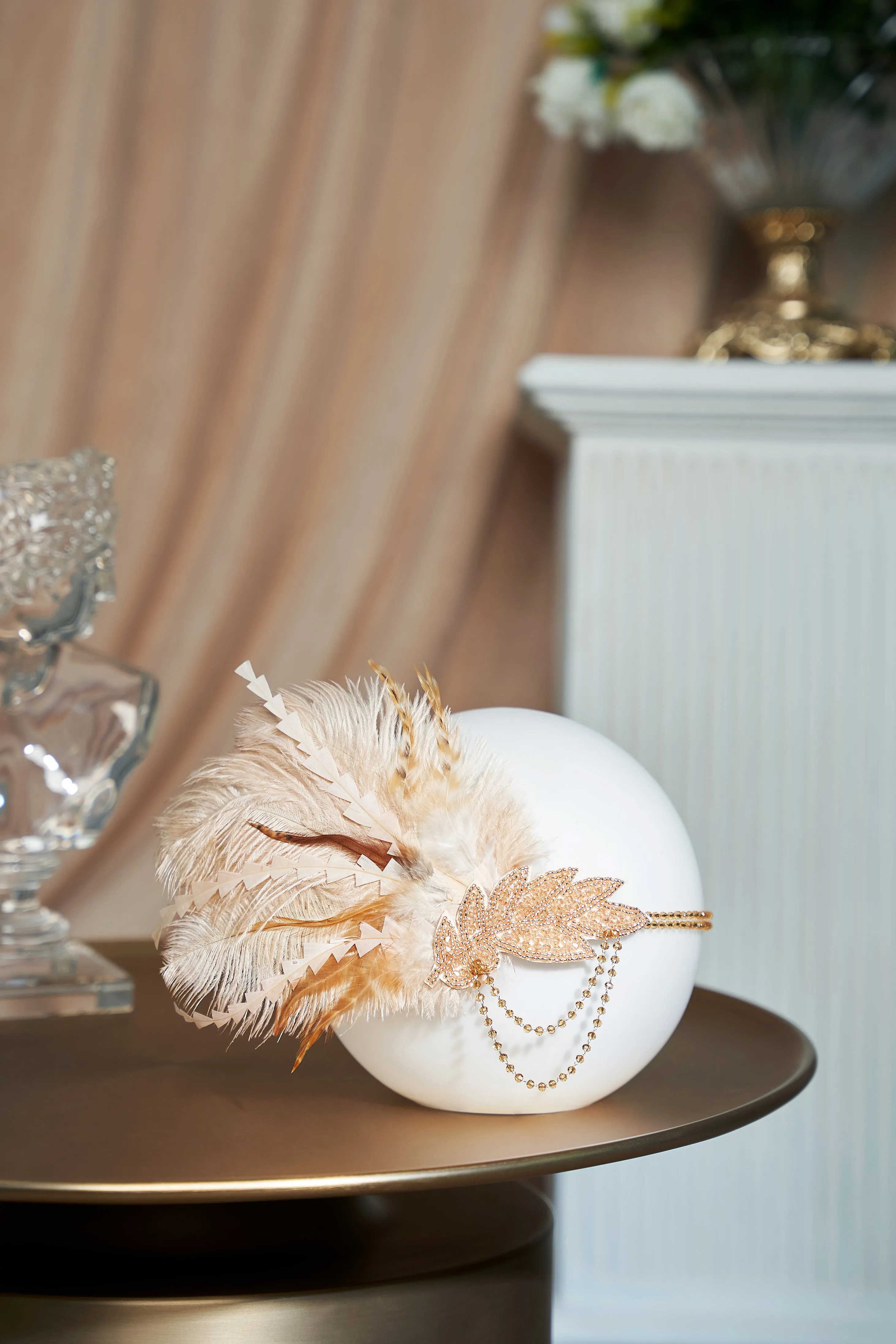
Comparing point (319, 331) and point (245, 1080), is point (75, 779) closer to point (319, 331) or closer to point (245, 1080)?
point (245, 1080)

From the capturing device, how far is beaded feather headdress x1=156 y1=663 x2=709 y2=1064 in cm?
61

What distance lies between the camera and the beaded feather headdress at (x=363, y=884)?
61 cm

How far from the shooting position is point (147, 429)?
1.74 m

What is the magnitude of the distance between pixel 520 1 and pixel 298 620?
31.2 inches

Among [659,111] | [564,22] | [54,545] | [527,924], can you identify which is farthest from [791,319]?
[527,924]

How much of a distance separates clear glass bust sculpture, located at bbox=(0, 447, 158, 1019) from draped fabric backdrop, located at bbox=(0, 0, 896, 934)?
2.32ft

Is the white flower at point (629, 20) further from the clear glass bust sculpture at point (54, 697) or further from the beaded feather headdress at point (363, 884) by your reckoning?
the beaded feather headdress at point (363, 884)

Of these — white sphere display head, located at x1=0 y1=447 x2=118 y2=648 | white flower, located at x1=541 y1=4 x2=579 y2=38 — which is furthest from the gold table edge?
white flower, located at x1=541 y1=4 x2=579 y2=38

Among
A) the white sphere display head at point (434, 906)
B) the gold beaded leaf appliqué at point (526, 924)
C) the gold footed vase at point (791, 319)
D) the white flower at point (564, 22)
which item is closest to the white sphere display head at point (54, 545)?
the white sphere display head at point (434, 906)

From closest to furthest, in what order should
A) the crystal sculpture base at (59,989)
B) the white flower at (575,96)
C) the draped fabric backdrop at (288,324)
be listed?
the crystal sculpture base at (59,989), the white flower at (575,96), the draped fabric backdrop at (288,324)

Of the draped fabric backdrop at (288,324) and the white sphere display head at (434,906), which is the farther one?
the draped fabric backdrop at (288,324)

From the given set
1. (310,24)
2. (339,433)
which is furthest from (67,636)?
(310,24)

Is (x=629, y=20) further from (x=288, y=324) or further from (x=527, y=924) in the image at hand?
(x=527, y=924)

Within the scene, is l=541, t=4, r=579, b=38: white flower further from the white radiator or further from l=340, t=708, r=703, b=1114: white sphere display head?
l=340, t=708, r=703, b=1114: white sphere display head
